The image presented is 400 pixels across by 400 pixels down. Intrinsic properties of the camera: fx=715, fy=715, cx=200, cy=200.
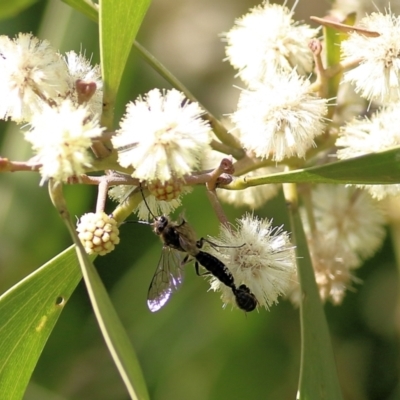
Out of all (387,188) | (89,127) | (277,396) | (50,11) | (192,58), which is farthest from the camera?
(192,58)

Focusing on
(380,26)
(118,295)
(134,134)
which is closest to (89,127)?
(134,134)

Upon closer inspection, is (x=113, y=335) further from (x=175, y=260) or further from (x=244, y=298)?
(x=175, y=260)

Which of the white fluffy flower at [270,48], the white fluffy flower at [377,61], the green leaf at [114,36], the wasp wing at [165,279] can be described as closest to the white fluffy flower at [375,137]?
the white fluffy flower at [377,61]

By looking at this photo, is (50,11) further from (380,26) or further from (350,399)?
(350,399)

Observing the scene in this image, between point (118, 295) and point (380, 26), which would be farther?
point (118, 295)

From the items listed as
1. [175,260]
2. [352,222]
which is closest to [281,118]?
[175,260]

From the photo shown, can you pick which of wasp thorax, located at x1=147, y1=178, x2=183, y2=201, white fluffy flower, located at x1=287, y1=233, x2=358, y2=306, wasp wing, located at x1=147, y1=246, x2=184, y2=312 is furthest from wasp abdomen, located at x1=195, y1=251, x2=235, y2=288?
white fluffy flower, located at x1=287, y1=233, x2=358, y2=306
